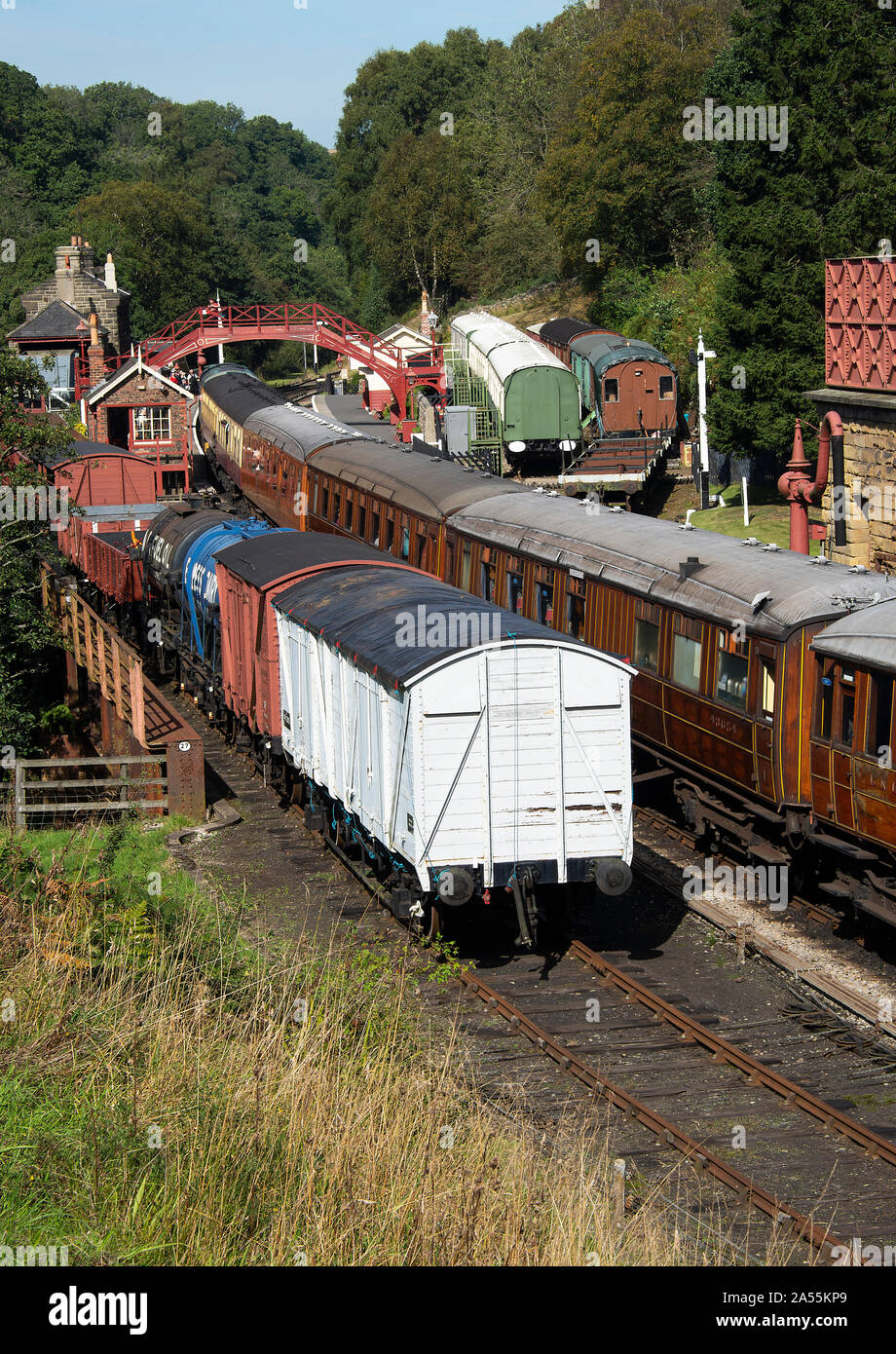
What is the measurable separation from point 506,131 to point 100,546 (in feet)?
189

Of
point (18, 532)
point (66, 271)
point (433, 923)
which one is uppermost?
point (66, 271)

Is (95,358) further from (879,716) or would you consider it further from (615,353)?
(879,716)

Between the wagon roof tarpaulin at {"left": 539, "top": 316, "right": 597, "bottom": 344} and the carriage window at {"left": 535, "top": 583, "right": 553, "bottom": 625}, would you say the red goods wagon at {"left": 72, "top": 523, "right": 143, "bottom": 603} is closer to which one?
the carriage window at {"left": 535, "top": 583, "right": 553, "bottom": 625}

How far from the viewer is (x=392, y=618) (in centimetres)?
1523

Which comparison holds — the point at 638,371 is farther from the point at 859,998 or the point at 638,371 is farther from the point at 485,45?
the point at 485,45

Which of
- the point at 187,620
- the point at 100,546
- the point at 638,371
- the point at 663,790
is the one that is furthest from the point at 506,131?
the point at 663,790

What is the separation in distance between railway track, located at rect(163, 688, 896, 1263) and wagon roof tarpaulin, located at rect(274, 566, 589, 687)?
9.75ft

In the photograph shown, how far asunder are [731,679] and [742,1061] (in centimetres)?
482

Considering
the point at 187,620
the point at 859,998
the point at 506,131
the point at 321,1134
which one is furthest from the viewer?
the point at 506,131

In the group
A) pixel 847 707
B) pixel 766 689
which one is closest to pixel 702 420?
pixel 766 689

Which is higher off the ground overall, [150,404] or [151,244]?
[151,244]

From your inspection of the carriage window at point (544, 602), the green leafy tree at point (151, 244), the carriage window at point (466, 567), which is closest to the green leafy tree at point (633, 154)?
the green leafy tree at point (151, 244)

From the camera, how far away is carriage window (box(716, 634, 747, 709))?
50.5 ft

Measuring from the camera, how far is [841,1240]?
926cm
